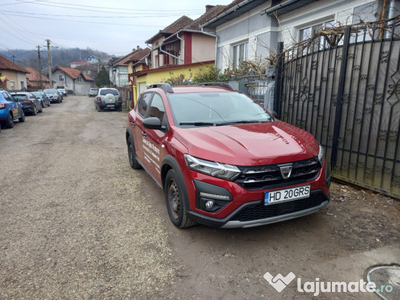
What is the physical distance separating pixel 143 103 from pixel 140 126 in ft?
1.62

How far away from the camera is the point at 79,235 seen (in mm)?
3465

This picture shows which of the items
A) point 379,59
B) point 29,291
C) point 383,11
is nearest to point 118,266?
point 29,291

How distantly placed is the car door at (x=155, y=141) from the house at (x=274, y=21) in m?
3.58

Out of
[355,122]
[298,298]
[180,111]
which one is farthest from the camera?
[355,122]

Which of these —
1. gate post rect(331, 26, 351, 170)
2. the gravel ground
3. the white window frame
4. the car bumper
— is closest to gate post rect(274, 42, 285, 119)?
gate post rect(331, 26, 351, 170)

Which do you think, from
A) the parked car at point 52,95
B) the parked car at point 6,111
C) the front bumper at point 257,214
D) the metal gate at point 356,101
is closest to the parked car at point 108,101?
the parked car at point 6,111

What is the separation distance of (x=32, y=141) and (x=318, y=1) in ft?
32.3

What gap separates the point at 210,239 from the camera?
10.9ft

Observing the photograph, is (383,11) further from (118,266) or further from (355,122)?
(118,266)

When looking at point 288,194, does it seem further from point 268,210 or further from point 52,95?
point 52,95

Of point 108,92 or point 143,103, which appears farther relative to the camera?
point 108,92

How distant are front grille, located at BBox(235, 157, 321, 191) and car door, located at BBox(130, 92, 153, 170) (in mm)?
2221

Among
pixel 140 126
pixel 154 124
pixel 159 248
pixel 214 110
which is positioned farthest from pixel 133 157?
pixel 159 248

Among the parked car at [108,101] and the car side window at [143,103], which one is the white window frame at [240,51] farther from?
the parked car at [108,101]
